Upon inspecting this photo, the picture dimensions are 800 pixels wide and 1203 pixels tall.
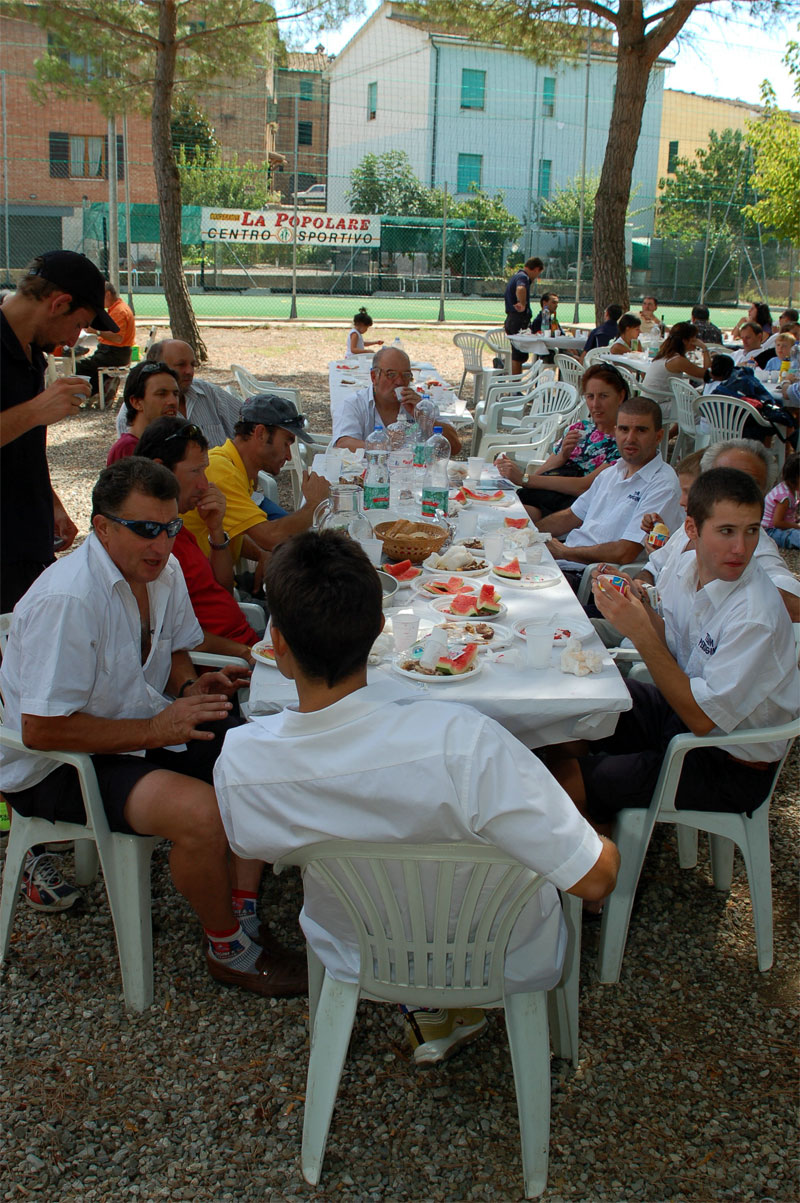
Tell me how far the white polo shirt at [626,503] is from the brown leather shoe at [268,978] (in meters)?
2.42

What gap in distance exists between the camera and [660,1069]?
2342 millimetres

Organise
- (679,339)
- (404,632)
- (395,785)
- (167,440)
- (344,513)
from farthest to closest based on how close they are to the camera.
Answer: (679,339), (344,513), (167,440), (404,632), (395,785)

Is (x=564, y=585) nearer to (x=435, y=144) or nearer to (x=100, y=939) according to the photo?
(x=100, y=939)

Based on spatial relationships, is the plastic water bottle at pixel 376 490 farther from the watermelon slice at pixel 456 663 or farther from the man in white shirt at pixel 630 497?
the watermelon slice at pixel 456 663

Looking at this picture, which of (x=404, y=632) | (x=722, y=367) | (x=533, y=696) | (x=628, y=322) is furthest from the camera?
(x=628, y=322)

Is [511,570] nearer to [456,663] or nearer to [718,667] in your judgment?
[456,663]

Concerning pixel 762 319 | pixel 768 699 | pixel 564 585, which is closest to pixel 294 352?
pixel 762 319

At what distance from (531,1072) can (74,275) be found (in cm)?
275

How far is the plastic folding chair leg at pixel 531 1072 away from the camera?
1.94 m

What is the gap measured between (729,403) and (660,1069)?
607 cm

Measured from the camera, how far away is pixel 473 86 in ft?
90.0

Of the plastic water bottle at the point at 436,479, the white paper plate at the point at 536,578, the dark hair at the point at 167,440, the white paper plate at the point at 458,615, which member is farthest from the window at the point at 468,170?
the white paper plate at the point at 458,615

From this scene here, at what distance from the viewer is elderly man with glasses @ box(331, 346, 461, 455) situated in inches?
224

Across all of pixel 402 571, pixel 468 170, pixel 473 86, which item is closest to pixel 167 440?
pixel 402 571
